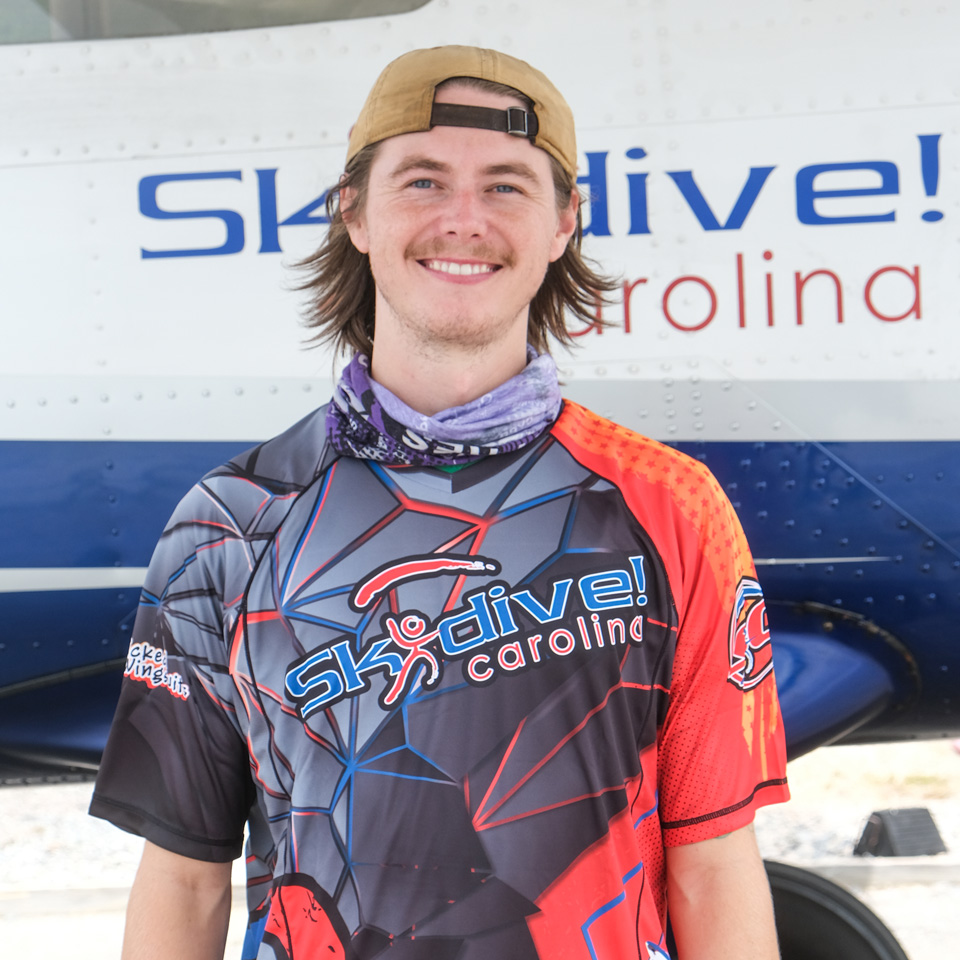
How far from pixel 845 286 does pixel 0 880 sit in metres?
4.71

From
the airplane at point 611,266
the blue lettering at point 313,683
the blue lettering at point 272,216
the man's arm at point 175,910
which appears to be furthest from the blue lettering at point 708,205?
the man's arm at point 175,910

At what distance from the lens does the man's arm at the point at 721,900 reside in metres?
1.25

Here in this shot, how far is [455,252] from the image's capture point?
1325mm

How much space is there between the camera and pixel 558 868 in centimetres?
120

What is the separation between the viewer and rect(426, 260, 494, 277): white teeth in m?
1.33

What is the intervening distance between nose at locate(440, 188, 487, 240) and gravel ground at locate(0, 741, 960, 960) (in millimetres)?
3067

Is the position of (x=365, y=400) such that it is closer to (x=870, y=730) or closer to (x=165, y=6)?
(x=165, y=6)

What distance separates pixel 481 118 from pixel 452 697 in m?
0.82

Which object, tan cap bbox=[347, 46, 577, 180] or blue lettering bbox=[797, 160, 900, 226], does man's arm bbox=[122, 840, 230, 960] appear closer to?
tan cap bbox=[347, 46, 577, 180]

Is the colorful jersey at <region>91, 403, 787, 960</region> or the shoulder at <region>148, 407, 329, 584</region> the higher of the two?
the shoulder at <region>148, 407, 329, 584</region>

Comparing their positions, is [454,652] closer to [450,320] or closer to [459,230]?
[450,320]

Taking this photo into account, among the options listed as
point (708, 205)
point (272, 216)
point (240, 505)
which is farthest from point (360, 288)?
point (708, 205)

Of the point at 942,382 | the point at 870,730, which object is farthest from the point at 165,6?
the point at 870,730

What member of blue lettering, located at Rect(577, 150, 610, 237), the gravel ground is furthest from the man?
the gravel ground
